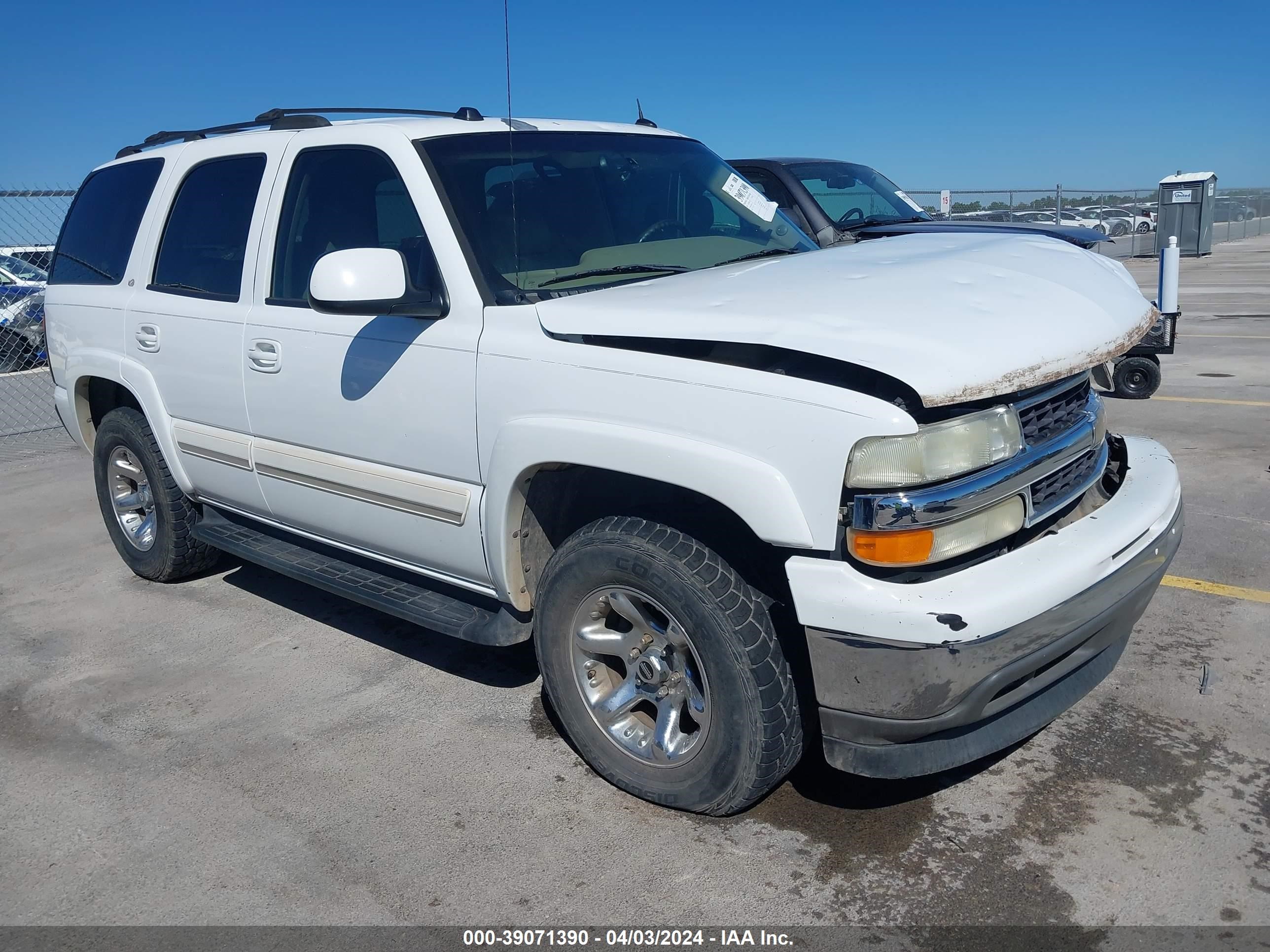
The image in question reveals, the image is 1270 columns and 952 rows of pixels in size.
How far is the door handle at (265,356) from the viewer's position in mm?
3953

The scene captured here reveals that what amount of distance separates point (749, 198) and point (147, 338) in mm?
2697

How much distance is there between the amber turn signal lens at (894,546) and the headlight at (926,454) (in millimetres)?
115

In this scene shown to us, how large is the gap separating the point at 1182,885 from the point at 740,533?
1417 millimetres

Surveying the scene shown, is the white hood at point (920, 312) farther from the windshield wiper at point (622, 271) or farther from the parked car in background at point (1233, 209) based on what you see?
the parked car in background at point (1233, 209)

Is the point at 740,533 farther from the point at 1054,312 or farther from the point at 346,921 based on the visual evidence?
the point at 346,921

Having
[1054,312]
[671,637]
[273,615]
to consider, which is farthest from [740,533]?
[273,615]

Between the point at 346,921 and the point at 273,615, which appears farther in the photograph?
the point at 273,615

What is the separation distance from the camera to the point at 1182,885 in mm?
2670

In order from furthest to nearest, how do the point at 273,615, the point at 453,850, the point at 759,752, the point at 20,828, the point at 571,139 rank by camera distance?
the point at 273,615 → the point at 571,139 → the point at 20,828 → the point at 453,850 → the point at 759,752

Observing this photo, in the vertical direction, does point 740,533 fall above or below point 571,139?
below

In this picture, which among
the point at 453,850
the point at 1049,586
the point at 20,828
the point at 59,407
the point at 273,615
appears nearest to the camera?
the point at 1049,586

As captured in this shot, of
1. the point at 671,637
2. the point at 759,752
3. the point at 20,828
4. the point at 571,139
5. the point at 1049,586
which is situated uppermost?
the point at 571,139

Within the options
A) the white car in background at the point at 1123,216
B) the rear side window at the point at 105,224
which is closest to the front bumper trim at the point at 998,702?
the rear side window at the point at 105,224

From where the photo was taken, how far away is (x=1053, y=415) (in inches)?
116
